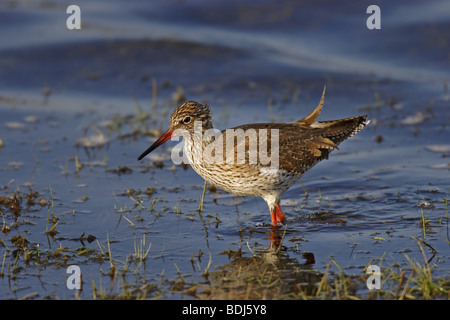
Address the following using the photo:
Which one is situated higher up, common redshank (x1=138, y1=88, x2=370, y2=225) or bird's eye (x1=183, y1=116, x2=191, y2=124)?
bird's eye (x1=183, y1=116, x2=191, y2=124)

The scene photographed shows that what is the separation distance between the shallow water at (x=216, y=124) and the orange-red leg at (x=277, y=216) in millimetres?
136

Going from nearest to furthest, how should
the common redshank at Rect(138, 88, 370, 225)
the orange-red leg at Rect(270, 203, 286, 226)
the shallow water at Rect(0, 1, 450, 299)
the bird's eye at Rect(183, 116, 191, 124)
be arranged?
the shallow water at Rect(0, 1, 450, 299)
the common redshank at Rect(138, 88, 370, 225)
the orange-red leg at Rect(270, 203, 286, 226)
the bird's eye at Rect(183, 116, 191, 124)

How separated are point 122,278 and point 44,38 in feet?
30.3

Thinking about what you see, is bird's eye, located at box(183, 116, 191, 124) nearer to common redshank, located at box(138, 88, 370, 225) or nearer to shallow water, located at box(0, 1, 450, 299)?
common redshank, located at box(138, 88, 370, 225)

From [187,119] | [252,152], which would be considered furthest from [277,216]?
[187,119]

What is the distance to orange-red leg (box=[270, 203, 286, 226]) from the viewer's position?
7127 millimetres

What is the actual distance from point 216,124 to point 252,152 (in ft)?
11.4

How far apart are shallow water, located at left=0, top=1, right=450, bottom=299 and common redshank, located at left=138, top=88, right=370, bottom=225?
0.44m

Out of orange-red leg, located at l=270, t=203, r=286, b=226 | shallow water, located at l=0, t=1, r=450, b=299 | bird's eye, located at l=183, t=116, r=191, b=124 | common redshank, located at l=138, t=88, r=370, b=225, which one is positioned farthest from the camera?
bird's eye, located at l=183, t=116, r=191, b=124

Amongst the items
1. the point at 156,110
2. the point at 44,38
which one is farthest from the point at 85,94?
the point at 44,38

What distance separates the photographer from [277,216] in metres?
7.20

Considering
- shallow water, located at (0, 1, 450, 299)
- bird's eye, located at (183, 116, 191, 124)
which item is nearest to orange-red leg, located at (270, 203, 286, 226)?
shallow water, located at (0, 1, 450, 299)

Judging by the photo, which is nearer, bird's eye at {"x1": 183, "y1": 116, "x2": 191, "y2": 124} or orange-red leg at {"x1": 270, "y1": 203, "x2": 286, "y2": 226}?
orange-red leg at {"x1": 270, "y1": 203, "x2": 286, "y2": 226}
